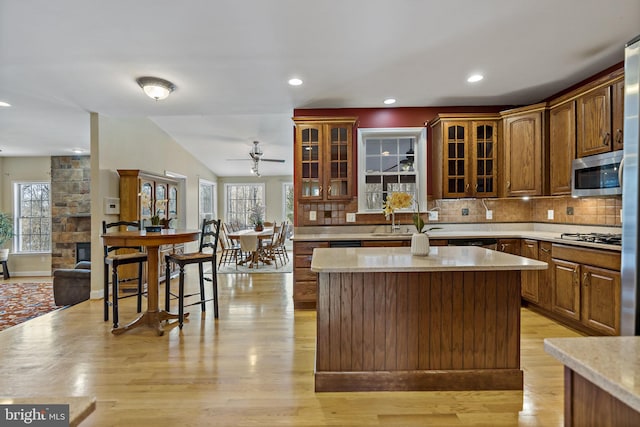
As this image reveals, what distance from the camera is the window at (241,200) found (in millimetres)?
9648

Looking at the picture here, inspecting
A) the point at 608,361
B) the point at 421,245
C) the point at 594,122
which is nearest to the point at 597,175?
the point at 594,122

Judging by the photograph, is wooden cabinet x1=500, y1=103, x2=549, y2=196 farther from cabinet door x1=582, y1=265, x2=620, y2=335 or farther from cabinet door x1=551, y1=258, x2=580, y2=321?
cabinet door x1=582, y1=265, x2=620, y2=335

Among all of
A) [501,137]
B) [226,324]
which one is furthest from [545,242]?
[226,324]

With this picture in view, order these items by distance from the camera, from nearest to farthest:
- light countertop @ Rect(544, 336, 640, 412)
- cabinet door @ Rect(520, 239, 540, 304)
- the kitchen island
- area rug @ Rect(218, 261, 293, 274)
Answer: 1. light countertop @ Rect(544, 336, 640, 412)
2. the kitchen island
3. cabinet door @ Rect(520, 239, 540, 304)
4. area rug @ Rect(218, 261, 293, 274)

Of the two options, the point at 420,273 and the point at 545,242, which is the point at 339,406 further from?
the point at 545,242

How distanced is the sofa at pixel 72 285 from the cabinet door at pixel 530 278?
550 centimetres

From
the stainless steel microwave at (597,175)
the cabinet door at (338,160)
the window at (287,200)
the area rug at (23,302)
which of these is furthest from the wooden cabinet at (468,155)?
the window at (287,200)

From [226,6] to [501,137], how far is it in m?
3.40

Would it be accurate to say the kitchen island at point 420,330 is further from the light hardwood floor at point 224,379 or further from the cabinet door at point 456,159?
the cabinet door at point 456,159

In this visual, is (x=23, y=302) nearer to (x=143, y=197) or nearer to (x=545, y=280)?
(x=143, y=197)

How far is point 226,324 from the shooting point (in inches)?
127

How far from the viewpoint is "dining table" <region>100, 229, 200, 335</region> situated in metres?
2.76

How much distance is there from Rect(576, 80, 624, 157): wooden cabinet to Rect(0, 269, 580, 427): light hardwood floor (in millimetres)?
1738

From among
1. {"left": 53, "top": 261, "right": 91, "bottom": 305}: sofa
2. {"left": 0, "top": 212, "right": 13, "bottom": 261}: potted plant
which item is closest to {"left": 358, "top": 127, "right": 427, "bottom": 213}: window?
{"left": 53, "top": 261, "right": 91, "bottom": 305}: sofa
